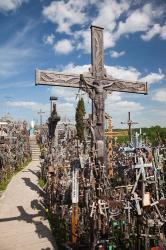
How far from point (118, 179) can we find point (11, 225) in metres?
5.85

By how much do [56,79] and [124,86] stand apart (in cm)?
180

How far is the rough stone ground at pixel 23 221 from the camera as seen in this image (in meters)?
8.38

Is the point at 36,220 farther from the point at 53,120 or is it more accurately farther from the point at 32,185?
the point at 53,120

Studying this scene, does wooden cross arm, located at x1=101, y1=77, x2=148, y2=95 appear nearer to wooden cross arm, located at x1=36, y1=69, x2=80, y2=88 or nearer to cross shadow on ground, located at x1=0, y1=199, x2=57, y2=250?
wooden cross arm, located at x1=36, y1=69, x2=80, y2=88

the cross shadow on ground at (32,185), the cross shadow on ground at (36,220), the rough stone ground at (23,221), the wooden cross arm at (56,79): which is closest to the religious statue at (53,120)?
the cross shadow on ground at (32,185)

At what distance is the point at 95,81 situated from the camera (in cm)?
703

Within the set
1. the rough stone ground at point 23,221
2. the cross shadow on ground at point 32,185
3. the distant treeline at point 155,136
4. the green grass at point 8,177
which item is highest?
the distant treeline at point 155,136

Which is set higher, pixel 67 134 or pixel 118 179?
pixel 67 134

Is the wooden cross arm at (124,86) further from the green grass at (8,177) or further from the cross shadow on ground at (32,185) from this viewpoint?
the green grass at (8,177)

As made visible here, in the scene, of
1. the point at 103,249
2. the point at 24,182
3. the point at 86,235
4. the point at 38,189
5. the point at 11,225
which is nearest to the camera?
the point at 103,249

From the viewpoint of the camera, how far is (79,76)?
6992mm

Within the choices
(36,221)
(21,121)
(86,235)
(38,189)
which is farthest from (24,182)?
(21,121)

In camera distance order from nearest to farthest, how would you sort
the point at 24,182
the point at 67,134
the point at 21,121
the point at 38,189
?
the point at 38,189 < the point at 24,182 < the point at 67,134 < the point at 21,121

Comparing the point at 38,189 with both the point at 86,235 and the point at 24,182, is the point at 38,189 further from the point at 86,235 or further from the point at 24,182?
the point at 86,235
